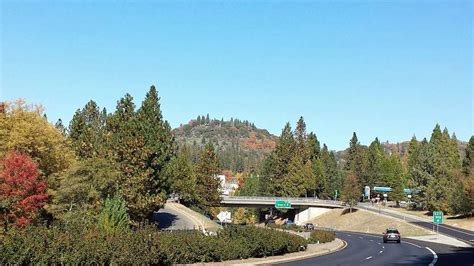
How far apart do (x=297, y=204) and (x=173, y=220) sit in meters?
42.2

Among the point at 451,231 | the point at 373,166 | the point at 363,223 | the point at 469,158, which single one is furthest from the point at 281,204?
the point at 373,166

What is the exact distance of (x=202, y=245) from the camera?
27609 mm

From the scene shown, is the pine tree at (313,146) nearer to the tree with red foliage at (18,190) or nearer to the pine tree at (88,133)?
the pine tree at (88,133)

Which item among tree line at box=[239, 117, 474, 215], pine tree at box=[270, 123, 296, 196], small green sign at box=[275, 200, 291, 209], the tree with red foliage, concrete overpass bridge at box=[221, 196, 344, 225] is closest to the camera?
the tree with red foliage

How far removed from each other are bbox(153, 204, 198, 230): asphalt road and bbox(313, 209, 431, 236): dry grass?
3014 centimetres

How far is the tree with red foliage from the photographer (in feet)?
139

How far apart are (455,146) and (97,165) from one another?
83963 millimetres

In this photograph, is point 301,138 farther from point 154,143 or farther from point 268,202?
point 154,143

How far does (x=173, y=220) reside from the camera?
7400 cm

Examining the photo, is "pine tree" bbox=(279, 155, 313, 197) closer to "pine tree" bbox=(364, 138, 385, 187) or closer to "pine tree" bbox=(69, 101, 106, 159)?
"pine tree" bbox=(364, 138, 385, 187)

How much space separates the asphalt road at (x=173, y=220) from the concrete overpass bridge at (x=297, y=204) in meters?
26.5

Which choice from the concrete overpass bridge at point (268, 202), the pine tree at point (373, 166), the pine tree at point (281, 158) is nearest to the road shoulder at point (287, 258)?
the concrete overpass bridge at point (268, 202)

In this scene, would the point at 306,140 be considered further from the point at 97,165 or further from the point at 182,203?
the point at 97,165

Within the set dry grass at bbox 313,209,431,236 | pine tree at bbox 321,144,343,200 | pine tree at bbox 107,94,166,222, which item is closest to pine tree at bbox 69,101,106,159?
pine tree at bbox 107,94,166,222
